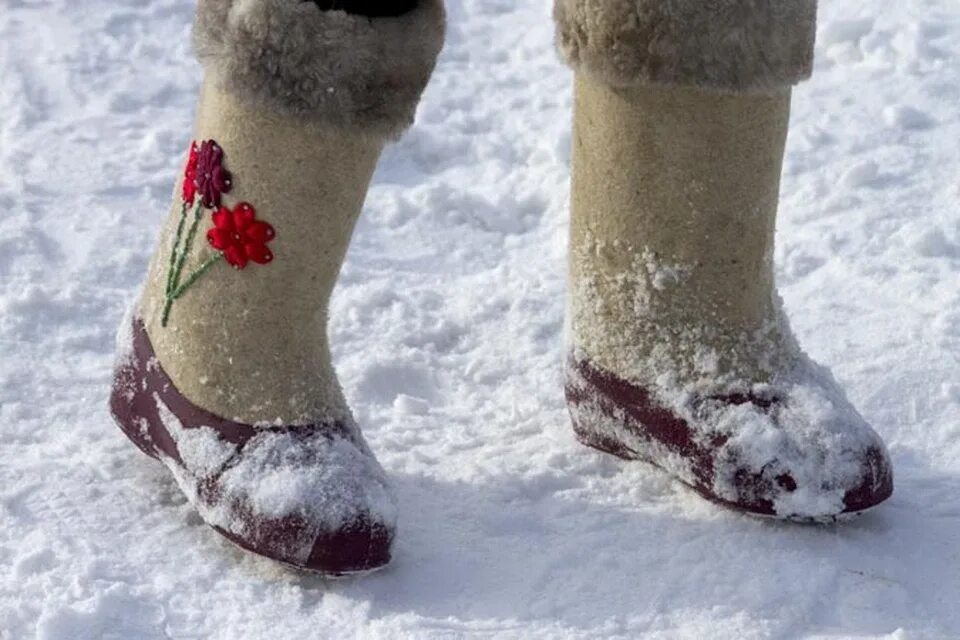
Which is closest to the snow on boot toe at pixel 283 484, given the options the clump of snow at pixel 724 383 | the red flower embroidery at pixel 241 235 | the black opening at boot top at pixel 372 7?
the red flower embroidery at pixel 241 235

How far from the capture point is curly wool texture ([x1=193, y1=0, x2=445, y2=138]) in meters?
1.45

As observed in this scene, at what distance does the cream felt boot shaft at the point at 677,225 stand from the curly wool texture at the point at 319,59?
23 cm

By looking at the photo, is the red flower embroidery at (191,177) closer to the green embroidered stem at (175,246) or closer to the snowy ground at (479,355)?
the green embroidered stem at (175,246)

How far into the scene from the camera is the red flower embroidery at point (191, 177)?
5.16 feet

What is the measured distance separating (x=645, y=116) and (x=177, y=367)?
52 cm

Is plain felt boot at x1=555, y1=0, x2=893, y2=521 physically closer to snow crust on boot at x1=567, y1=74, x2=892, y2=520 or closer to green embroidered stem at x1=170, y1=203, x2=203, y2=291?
snow crust on boot at x1=567, y1=74, x2=892, y2=520

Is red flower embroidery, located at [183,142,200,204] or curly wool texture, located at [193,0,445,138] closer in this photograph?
curly wool texture, located at [193,0,445,138]

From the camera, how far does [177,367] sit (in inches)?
63.7

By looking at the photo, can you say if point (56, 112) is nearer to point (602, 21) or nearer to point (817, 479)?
point (602, 21)

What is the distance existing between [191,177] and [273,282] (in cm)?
13

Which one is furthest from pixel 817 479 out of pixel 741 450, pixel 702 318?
pixel 702 318

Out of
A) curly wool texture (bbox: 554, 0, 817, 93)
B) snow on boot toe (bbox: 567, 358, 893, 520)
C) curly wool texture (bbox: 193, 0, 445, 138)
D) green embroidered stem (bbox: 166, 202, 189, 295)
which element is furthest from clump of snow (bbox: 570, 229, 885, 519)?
green embroidered stem (bbox: 166, 202, 189, 295)

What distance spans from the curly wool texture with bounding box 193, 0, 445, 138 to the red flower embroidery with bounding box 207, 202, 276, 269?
11 cm

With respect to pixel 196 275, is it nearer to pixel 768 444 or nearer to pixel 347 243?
pixel 347 243
